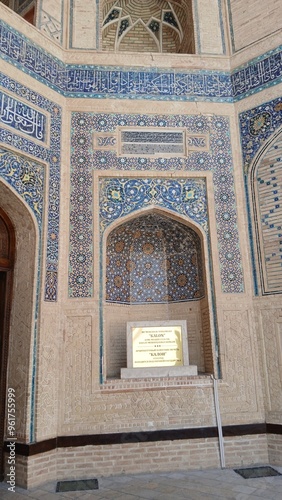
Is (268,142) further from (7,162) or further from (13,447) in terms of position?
(13,447)

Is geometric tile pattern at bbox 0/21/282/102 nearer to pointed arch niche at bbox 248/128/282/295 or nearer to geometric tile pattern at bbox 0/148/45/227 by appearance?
pointed arch niche at bbox 248/128/282/295

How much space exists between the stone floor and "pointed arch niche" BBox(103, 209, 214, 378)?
4.41ft

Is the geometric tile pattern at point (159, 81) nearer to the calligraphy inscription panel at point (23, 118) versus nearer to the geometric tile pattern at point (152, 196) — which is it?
the calligraphy inscription panel at point (23, 118)

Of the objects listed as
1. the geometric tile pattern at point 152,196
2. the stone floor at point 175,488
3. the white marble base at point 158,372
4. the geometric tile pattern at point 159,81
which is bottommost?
the stone floor at point 175,488

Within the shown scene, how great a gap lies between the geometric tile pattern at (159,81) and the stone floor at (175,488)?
457cm

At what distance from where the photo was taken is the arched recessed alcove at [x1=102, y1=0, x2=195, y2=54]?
7.38 meters

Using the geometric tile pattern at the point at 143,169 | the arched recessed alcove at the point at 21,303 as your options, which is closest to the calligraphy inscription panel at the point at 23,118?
the geometric tile pattern at the point at 143,169

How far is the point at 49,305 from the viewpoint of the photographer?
15.0ft

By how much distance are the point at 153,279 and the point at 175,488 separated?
2758 mm

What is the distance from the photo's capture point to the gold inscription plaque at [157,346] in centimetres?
482

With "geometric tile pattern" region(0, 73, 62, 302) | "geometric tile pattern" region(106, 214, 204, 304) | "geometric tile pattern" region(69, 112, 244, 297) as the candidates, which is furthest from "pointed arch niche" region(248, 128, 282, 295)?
"geometric tile pattern" region(0, 73, 62, 302)

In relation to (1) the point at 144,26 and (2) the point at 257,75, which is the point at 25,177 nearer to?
(2) the point at 257,75

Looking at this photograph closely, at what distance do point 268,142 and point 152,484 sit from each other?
13.6ft

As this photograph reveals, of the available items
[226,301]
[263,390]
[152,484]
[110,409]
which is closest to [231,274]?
[226,301]
